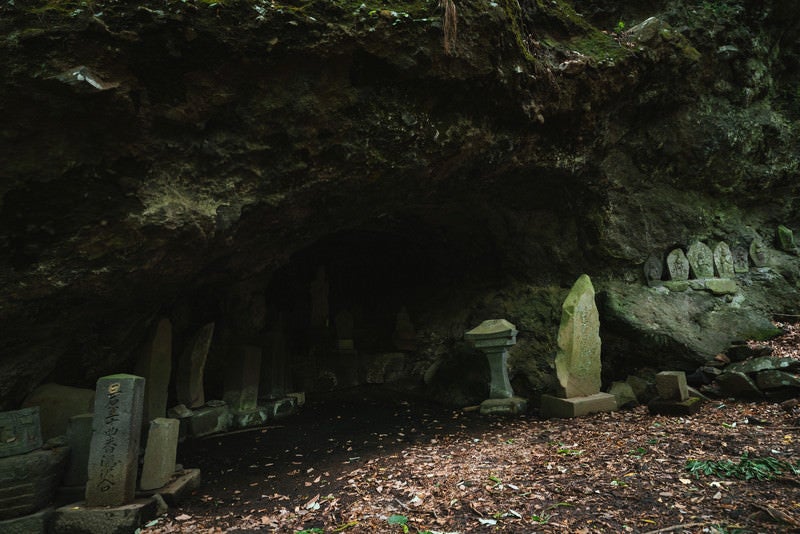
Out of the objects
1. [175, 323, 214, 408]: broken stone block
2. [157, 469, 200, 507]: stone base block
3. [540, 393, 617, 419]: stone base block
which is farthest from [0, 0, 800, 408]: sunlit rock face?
[157, 469, 200, 507]: stone base block

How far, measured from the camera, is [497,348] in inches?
288

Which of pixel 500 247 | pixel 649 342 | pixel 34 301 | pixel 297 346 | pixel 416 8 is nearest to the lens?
pixel 34 301

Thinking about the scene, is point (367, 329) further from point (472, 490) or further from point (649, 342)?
point (472, 490)

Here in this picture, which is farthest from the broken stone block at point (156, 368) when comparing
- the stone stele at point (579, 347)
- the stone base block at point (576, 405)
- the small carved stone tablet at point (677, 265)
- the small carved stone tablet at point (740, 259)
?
the small carved stone tablet at point (740, 259)

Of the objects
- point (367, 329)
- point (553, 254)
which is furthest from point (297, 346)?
point (553, 254)

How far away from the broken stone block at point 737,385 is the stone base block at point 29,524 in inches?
314

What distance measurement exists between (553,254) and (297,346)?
6.28 metres

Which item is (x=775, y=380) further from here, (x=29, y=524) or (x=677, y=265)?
(x=29, y=524)

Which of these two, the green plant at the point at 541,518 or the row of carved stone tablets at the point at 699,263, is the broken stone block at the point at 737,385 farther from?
the green plant at the point at 541,518

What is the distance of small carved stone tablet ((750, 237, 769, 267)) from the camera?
A: 9.20m

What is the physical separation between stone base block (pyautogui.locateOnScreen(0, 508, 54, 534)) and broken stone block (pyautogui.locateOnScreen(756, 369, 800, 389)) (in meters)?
8.11

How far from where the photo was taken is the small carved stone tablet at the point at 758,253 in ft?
30.2

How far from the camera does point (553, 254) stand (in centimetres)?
874

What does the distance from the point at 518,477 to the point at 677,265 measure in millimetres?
6833
